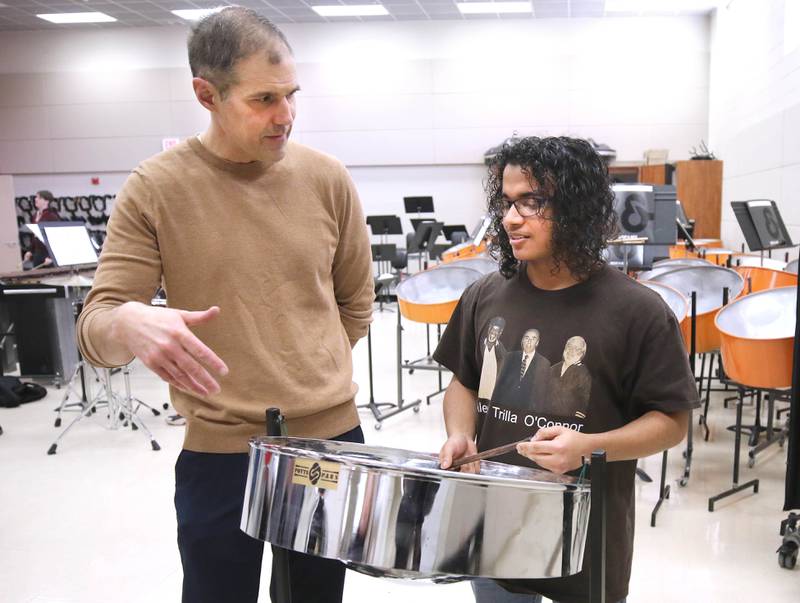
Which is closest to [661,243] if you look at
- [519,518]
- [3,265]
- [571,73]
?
[519,518]

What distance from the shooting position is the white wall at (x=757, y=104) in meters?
5.59

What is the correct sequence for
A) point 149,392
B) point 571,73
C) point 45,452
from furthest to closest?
1. point 571,73
2. point 149,392
3. point 45,452

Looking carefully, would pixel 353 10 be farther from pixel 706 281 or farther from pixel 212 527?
pixel 212 527

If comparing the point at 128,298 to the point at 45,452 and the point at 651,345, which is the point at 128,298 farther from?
the point at 45,452

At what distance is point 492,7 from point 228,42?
26.7 feet

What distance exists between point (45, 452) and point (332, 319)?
2811mm

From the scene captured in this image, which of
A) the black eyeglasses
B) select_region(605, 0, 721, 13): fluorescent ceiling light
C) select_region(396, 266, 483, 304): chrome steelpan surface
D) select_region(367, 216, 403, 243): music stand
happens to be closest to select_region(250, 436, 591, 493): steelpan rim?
the black eyeglasses

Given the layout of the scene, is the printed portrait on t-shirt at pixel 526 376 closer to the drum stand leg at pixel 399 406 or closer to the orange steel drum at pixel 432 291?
the orange steel drum at pixel 432 291

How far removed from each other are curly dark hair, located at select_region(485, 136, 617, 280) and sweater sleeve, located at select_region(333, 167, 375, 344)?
0.29m

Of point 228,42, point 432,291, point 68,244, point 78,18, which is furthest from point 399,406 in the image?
point 78,18

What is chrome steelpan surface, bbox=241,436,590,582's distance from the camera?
0.81 m

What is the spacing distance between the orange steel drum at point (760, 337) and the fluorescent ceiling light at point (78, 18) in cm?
862

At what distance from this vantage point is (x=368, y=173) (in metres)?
9.35

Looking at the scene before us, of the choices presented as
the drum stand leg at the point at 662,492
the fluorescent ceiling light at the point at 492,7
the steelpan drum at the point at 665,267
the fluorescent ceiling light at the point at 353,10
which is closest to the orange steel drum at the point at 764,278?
the steelpan drum at the point at 665,267
